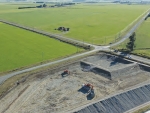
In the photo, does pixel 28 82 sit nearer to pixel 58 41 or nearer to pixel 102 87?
pixel 102 87

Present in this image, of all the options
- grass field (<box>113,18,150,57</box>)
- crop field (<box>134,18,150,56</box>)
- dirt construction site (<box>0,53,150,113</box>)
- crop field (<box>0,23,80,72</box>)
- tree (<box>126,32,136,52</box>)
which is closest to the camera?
dirt construction site (<box>0,53,150,113</box>)

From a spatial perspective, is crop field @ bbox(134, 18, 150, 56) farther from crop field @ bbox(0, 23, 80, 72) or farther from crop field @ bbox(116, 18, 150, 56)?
crop field @ bbox(0, 23, 80, 72)

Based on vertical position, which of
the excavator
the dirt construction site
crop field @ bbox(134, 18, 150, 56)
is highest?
the excavator

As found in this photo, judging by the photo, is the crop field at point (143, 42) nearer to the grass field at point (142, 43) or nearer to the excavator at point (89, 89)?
the grass field at point (142, 43)

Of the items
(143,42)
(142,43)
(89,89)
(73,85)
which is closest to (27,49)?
(73,85)

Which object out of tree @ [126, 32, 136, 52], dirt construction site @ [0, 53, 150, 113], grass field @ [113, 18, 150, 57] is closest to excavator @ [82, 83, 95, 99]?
dirt construction site @ [0, 53, 150, 113]

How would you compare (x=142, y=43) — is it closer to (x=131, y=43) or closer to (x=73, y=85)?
(x=131, y=43)
